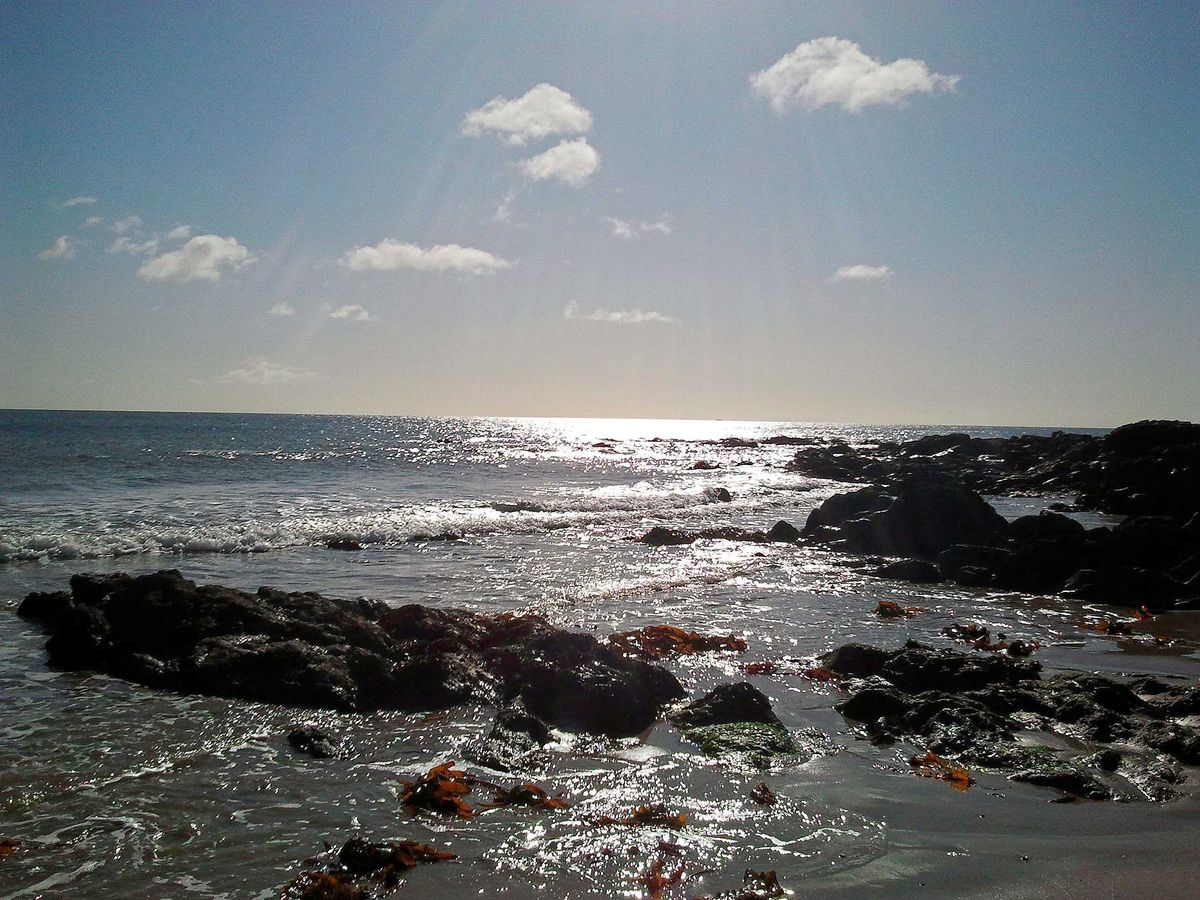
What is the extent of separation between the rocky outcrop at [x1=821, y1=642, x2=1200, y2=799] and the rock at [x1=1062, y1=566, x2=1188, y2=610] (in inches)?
283

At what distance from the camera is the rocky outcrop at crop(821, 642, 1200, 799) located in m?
6.66

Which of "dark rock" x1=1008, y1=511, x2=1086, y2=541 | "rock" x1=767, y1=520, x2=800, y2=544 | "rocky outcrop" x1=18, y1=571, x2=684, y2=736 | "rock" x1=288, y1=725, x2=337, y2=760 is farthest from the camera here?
"rock" x1=767, y1=520, x2=800, y2=544

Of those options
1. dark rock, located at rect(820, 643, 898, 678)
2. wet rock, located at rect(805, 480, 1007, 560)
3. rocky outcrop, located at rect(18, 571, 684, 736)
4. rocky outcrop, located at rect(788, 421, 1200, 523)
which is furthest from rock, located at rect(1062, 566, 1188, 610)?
rocky outcrop, located at rect(18, 571, 684, 736)

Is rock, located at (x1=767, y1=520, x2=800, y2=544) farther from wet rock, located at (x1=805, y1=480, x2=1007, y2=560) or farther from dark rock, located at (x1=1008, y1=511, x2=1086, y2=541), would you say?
dark rock, located at (x1=1008, y1=511, x2=1086, y2=541)

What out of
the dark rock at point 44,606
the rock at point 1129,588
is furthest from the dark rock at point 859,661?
the dark rock at point 44,606

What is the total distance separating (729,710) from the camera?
25.9ft

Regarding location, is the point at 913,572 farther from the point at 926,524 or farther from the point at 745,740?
the point at 745,740

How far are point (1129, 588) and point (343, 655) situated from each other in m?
14.5

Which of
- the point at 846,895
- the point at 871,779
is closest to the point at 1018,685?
the point at 871,779

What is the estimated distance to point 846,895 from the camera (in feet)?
15.8

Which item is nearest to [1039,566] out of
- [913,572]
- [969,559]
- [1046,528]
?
[969,559]

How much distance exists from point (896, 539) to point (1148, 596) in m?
7.11

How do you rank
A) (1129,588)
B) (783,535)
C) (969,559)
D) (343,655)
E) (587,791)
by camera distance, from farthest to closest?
(783,535), (969,559), (1129,588), (343,655), (587,791)

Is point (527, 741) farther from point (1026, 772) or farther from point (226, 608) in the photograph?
point (226, 608)
